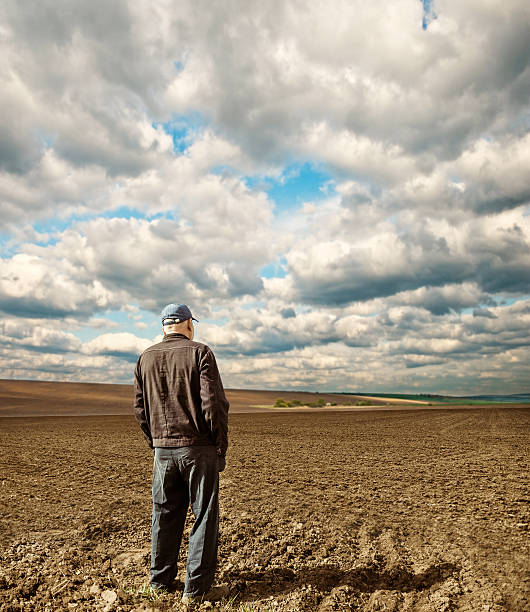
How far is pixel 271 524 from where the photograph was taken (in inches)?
279

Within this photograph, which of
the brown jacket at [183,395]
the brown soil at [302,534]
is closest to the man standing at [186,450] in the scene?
the brown jacket at [183,395]

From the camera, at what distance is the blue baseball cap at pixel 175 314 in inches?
189

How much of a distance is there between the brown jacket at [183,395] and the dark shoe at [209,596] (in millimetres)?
1388

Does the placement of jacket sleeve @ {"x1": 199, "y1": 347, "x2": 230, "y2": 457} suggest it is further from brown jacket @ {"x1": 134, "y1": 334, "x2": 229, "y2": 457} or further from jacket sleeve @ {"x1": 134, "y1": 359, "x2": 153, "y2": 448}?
jacket sleeve @ {"x1": 134, "y1": 359, "x2": 153, "y2": 448}

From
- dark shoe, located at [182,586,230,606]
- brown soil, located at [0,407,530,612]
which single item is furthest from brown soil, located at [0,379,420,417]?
dark shoe, located at [182,586,230,606]

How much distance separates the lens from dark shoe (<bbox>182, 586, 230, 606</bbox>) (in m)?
4.39

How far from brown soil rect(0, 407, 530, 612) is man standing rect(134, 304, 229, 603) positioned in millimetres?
475

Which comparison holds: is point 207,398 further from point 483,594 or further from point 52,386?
point 52,386

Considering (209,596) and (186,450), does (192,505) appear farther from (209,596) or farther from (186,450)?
(209,596)

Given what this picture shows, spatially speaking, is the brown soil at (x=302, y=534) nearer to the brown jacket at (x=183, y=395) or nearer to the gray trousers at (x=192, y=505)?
the gray trousers at (x=192, y=505)

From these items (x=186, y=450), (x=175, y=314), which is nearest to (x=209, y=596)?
(x=186, y=450)

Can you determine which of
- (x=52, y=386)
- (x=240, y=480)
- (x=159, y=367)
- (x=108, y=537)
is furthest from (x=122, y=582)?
(x=52, y=386)

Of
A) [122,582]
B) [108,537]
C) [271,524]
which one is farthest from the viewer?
[271,524]

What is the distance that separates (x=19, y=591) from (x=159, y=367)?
2.86 metres
